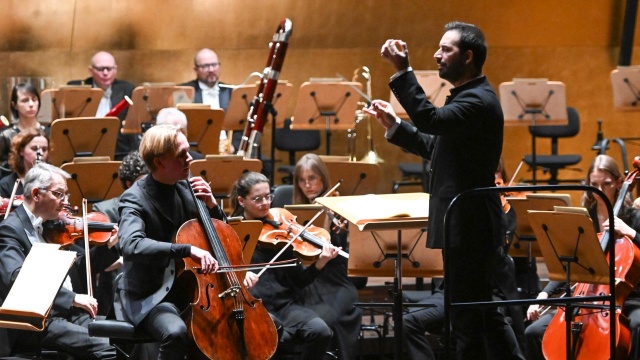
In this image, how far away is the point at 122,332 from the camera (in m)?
3.87

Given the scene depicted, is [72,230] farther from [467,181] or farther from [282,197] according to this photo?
[467,181]

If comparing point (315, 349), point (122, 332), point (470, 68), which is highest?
point (470, 68)

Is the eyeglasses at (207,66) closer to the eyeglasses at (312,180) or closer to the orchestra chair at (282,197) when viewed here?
the orchestra chair at (282,197)

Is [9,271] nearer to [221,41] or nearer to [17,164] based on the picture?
[17,164]

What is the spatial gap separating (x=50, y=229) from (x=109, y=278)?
0.89 m

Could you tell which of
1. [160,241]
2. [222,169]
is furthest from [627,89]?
[160,241]

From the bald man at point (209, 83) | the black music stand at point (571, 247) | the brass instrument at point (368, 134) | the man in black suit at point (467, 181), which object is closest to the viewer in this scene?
the man in black suit at point (467, 181)

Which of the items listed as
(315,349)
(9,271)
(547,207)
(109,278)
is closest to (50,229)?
(9,271)

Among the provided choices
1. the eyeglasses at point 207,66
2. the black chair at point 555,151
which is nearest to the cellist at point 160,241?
the eyeglasses at point 207,66

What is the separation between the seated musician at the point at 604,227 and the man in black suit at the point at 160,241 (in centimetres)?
182

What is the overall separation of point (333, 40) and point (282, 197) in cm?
380

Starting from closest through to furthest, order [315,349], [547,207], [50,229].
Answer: [50,229]
[315,349]
[547,207]

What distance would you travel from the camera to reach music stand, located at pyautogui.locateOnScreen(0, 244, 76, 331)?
3795mm

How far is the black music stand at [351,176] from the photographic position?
6.07 meters
